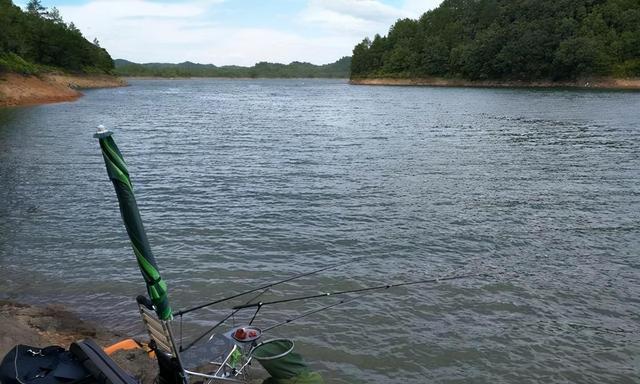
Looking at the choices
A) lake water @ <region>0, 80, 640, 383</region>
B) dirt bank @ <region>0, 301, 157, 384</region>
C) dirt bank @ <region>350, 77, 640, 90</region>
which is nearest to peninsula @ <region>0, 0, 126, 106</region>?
lake water @ <region>0, 80, 640, 383</region>

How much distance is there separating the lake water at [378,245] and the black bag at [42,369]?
4.05 metres

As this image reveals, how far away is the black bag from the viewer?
5355mm

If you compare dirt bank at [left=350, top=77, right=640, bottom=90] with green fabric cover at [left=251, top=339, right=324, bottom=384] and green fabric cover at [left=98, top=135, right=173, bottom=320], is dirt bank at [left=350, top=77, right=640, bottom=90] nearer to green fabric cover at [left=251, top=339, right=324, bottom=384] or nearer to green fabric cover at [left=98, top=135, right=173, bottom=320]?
green fabric cover at [left=251, top=339, right=324, bottom=384]

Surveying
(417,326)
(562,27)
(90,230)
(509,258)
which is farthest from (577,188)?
(562,27)

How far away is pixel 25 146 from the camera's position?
30766mm

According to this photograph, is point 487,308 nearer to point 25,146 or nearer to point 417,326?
point 417,326

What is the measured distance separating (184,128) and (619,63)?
124597 millimetres

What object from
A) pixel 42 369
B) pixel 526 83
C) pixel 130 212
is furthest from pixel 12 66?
pixel 526 83

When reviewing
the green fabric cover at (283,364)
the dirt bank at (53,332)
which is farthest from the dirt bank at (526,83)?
the dirt bank at (53,332)

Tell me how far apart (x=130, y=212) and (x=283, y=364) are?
2.93 metres

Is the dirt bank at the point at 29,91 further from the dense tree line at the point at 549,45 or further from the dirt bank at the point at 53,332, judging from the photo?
the dense tree line at the point at 549,45

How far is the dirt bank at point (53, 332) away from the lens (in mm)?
7770

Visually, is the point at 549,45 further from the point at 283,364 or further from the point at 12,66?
the point at 283,364

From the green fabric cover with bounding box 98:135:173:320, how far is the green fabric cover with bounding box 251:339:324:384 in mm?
1821
